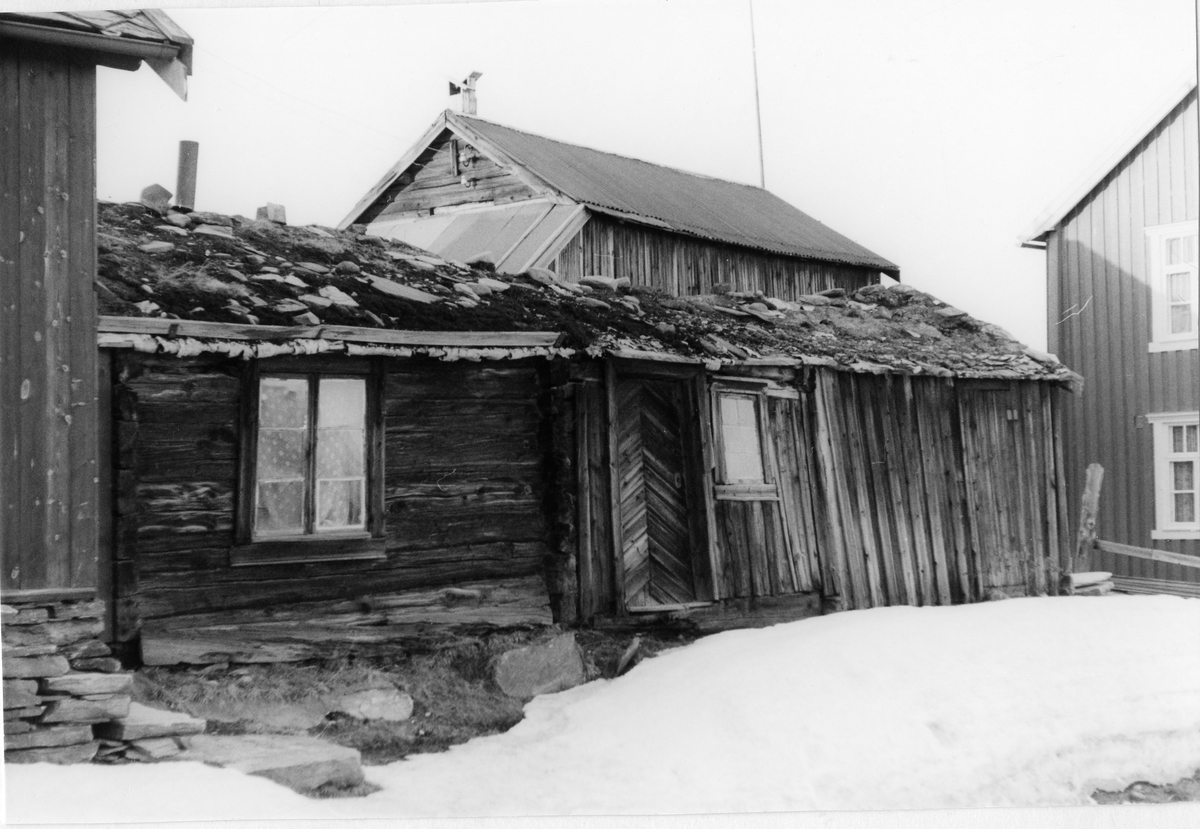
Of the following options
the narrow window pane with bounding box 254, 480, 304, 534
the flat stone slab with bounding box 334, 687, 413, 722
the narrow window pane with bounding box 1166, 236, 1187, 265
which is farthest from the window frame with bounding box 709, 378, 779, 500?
the narrow window pane with bounding box 254, 480, 304, 534

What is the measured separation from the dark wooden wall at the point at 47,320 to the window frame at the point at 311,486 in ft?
3.43

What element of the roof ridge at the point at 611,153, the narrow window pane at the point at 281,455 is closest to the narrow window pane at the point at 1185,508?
the roof ridge at the point at 611,153

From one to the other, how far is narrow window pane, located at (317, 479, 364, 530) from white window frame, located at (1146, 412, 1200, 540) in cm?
508

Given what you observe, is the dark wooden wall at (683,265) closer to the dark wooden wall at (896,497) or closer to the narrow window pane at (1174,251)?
the dark wooden wall at (896,497)

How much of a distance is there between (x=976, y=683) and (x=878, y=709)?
679 millimetres

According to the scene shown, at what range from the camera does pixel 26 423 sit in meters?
5.18

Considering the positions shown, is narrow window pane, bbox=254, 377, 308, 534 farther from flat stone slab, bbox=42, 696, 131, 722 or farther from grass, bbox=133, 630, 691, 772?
flat stone slab, bbox=42, 696, 131, 722

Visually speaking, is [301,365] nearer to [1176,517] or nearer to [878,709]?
[878,709]

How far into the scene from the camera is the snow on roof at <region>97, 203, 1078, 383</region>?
20.1ft

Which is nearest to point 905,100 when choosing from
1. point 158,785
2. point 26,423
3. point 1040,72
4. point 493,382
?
point 1040,72

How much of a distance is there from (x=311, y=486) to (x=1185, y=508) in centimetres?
563

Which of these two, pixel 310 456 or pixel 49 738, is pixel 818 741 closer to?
pixel 310 456

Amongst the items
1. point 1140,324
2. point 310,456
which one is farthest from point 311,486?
point 1140,324

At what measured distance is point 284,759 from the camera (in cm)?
539
